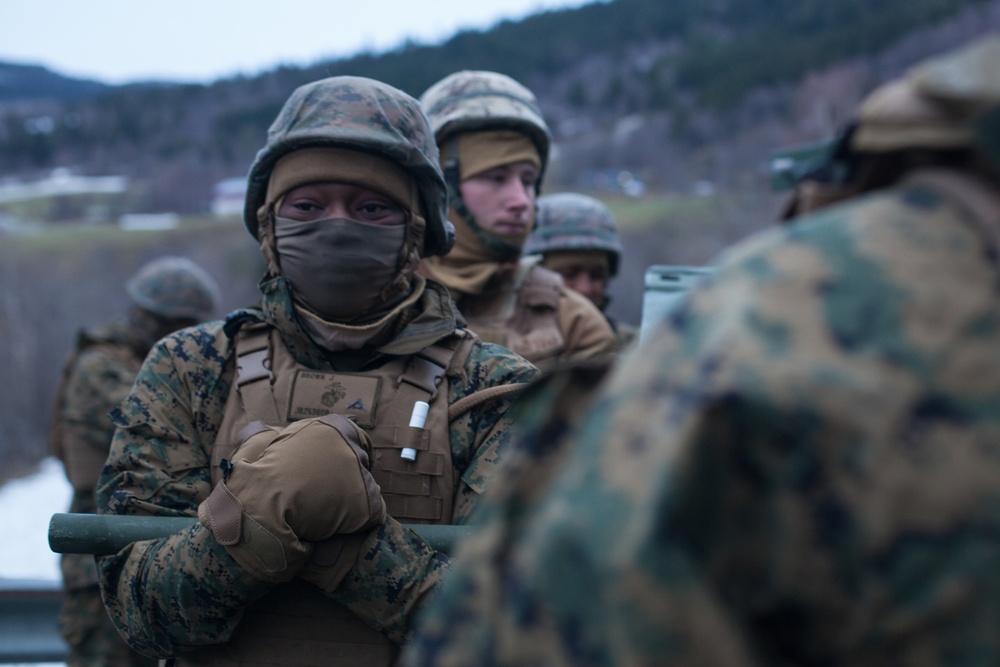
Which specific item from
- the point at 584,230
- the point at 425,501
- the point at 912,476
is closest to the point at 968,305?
the point at 912,476

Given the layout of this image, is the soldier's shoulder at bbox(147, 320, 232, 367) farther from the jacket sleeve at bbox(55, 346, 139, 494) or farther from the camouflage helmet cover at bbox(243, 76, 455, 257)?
the jacket sleeve at bbox(55, 346, 139, 494)

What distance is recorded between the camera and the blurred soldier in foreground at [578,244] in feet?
19.8

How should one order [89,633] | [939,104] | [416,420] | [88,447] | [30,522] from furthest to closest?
[30,522]
[88,447]
[89,633]
[416,420]
[939,104]

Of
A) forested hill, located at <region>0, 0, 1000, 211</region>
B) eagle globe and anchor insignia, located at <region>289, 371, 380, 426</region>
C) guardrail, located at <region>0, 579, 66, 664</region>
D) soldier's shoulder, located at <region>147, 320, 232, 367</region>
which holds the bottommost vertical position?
guardrail, located at <region>0, 579, 66, 664</region>

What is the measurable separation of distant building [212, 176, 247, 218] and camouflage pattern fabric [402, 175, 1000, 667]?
46.1m

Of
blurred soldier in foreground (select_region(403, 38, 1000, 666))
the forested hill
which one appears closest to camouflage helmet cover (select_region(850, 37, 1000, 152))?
blurred soldier in foreground (select_region(403, 38, 1000, 666))

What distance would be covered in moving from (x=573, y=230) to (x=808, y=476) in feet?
16.3

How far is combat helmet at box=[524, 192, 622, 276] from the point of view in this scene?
6.02 m

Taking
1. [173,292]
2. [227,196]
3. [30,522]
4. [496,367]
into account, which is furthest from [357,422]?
Answer: [227,196]

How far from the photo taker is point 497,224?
4492mm

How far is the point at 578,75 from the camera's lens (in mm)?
58844

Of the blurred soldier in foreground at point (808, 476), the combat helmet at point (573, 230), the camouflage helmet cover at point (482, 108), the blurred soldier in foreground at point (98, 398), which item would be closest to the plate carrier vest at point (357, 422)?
the blurred soldier in foreground at point (808, 476)

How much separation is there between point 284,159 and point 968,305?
2.19 meters

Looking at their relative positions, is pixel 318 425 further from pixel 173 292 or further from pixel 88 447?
pixel 173 292
